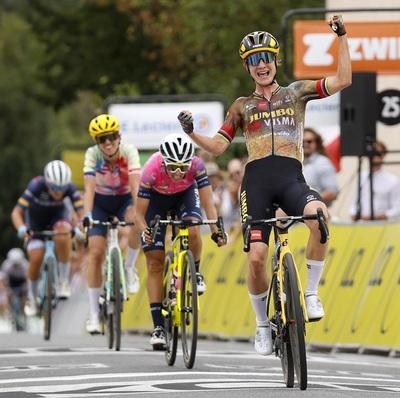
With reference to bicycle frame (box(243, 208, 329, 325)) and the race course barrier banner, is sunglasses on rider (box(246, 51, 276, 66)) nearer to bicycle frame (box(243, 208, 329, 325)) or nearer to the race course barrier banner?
bicycle frame (box(243, 208, 329, 325))

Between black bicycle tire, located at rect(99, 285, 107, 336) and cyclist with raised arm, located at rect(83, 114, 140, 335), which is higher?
cyclist with raised arm, located at rect(83, 114, 140, 335)

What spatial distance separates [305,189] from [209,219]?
2867mm

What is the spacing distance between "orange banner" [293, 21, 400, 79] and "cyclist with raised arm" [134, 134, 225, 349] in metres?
6.32

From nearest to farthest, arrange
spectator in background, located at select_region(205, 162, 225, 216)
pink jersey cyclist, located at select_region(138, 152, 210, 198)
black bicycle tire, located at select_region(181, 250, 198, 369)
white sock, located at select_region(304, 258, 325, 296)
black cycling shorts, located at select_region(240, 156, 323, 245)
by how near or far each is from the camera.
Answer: white sock, located at select_region(304, 258, 325, 296), black cycling shorts, located at select_region(240, 156, 323, 245), black bicycle tire, located at select_region(181, 250, 198, 369), pink jersey cyclist, located at select_region(138, 152, 210, 198), spectator in background, located at select_region(205, 162, 225, 216)

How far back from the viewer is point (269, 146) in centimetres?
1216

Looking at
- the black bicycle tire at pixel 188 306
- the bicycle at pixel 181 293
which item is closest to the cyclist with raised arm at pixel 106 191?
the bicycle at pixel 181 293

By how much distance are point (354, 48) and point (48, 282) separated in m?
4.91

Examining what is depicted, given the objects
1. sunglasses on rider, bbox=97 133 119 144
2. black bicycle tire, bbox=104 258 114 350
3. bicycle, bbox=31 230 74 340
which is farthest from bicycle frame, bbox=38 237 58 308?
sunglasses on rider, bbox=97 133 119 144

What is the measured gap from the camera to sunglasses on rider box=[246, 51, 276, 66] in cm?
1223

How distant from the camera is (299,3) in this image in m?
44.6

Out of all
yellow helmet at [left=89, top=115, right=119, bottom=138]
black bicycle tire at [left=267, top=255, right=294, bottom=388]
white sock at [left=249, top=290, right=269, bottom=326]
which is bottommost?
black bicycle tire at [left=267, top=255, right=294, bottom=388]

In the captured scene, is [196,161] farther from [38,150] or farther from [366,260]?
[38,150]

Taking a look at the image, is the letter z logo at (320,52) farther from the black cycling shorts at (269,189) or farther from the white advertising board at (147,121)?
the black cycling shorts at (269,189)

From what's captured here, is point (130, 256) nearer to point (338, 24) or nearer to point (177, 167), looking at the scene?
point (177, 167)
